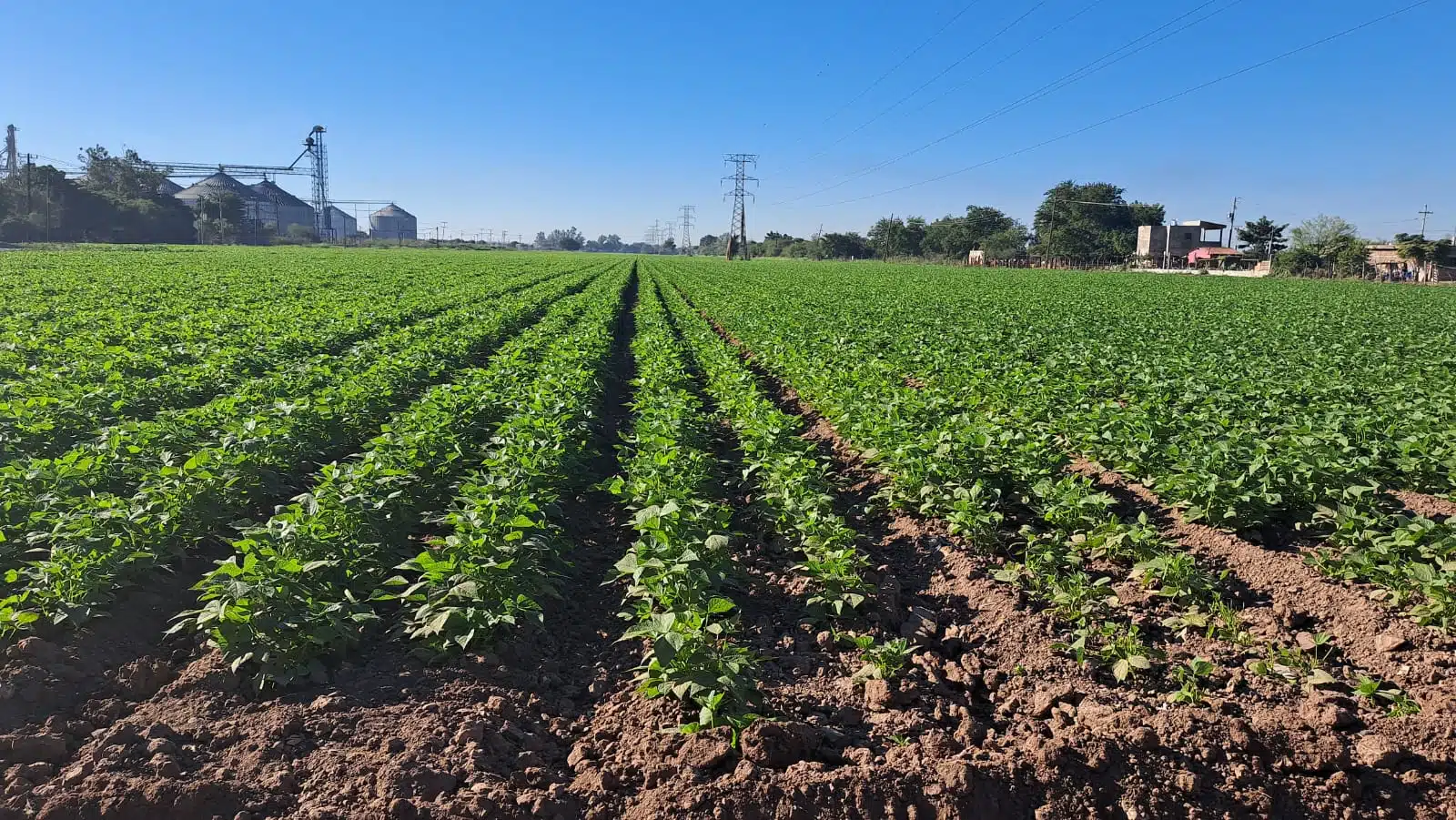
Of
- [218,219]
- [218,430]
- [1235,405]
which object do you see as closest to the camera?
[218,430]

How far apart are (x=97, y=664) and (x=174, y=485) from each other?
172 cm

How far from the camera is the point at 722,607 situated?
423 cm

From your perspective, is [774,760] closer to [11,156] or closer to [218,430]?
[218,430]

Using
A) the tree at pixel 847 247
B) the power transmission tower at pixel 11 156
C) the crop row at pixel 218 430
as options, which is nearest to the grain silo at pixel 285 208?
the power transmission tower at pixel 11 156

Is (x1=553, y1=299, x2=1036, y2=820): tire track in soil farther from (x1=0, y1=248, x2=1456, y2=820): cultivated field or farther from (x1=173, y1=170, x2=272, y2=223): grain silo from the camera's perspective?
(x1=173, y1=170, x2=272, y2=223): grain silo

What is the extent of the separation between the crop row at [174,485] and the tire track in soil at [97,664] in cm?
15

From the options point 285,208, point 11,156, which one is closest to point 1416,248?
point 11,156

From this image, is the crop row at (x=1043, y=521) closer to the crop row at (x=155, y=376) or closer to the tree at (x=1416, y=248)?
the crop row at (x=155, y=376)

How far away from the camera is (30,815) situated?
3080mm

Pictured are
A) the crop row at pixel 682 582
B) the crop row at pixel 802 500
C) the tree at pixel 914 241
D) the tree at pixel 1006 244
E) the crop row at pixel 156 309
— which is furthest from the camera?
the tree at pixel 914 241

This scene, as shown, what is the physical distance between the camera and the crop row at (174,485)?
4.56m

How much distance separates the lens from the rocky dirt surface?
3260mm

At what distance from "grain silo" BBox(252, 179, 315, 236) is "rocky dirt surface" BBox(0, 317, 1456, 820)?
517 ft

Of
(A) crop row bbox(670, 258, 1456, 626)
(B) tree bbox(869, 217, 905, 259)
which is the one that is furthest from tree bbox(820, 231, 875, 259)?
(A) crop row bbox(670, 258, 1456, 626)
